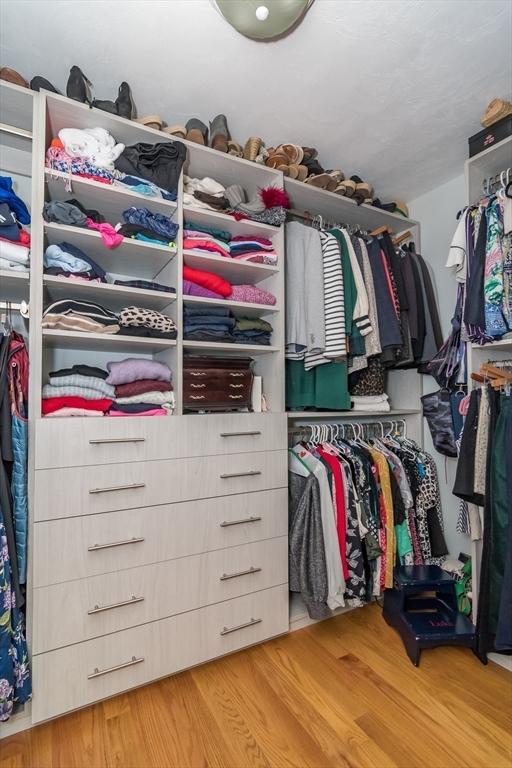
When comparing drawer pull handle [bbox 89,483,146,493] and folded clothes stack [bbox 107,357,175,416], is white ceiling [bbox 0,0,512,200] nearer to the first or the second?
folded clothes stack [bbox 107,357,175,416]

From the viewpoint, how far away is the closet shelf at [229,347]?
1666mm

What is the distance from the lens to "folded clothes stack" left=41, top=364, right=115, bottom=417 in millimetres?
1392

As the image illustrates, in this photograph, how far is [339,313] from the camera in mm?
1838

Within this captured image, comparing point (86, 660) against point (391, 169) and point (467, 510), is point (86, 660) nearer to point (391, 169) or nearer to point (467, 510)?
point (467, 510)

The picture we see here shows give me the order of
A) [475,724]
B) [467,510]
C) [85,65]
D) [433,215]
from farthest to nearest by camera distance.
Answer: [433,215], [467,510], [85,65], [475,724]

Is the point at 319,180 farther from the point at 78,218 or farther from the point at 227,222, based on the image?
the point at 78,218

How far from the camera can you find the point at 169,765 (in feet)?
3.82

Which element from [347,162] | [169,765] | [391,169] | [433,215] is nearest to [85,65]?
[347,162]

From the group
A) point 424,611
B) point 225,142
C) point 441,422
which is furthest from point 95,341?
point 424,611

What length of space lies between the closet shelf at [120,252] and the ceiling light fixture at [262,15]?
0.80m

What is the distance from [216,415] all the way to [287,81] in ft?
4.72

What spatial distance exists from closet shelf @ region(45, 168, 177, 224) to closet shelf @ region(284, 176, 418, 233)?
2.26ft

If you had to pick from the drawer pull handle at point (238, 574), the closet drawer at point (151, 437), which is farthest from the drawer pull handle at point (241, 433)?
the drawer pull handle at point (238, 574)

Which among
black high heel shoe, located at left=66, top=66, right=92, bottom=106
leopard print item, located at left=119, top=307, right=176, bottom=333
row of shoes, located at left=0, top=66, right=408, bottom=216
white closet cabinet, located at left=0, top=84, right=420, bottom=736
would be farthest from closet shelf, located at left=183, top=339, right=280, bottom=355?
black high heel shoe, located at left=66, top=66, right=92, bottom=106
